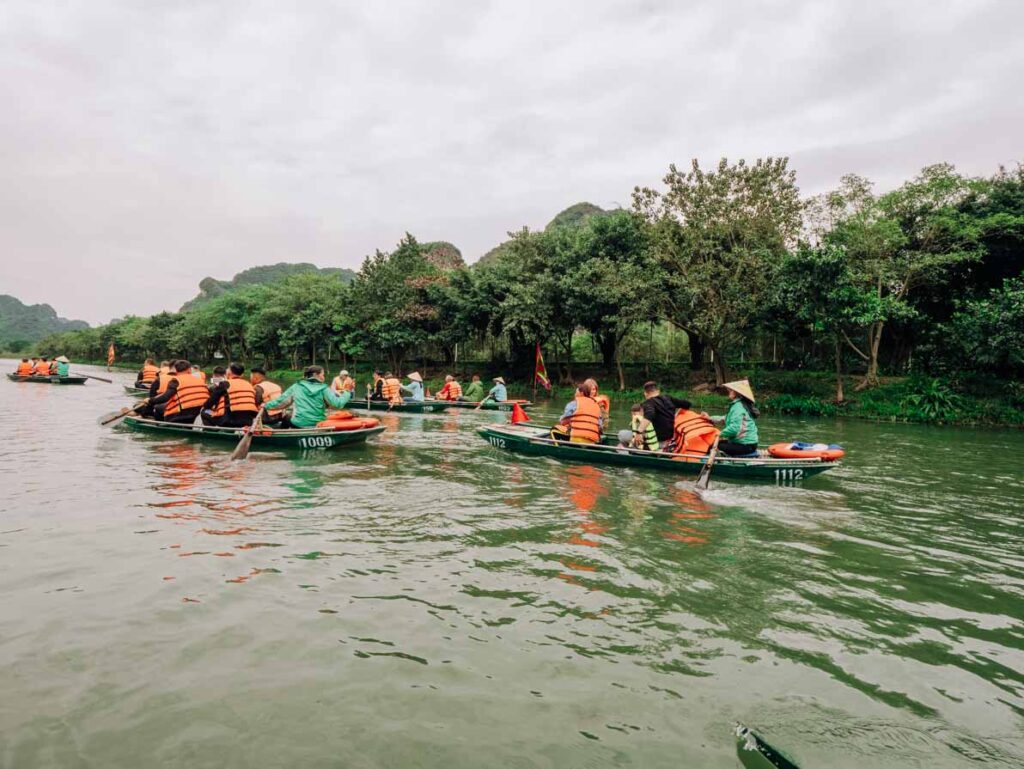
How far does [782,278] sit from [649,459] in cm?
1407

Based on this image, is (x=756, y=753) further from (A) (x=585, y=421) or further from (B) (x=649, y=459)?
(A) (x=585, y=421)

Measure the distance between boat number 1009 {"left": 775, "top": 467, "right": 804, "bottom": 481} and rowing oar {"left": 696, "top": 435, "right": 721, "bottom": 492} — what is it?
985mm

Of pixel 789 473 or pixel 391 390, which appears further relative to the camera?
pixel 391 390

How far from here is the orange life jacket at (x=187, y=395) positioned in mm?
12812

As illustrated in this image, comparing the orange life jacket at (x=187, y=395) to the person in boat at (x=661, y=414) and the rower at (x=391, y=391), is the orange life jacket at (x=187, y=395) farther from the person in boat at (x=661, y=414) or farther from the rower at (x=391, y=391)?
the person in boat at (x=661, y=414)

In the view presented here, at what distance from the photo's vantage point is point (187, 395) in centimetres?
1280

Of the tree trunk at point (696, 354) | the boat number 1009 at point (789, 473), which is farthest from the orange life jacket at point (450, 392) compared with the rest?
the tree trunk at point (696, 354)

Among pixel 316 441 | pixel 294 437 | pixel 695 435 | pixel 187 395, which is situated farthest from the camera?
pixel 187 395

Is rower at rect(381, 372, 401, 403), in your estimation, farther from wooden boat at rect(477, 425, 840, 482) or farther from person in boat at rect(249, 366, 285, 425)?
wooden boat at rect(477, 425, 840, 482)

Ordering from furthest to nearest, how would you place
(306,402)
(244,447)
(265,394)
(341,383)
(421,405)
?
1. (421,405)
2. (341,383)
3. (265,394)
4. (306,402)
5. (244,447)

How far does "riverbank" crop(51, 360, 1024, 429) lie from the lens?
65.0ft

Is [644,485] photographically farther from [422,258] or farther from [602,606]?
[422,258]

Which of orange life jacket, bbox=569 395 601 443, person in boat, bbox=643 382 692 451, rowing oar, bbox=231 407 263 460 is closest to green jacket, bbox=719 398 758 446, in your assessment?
person in boat, bbox=643 382 692 451

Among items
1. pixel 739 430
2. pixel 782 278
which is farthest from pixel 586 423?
pixel 782 278
